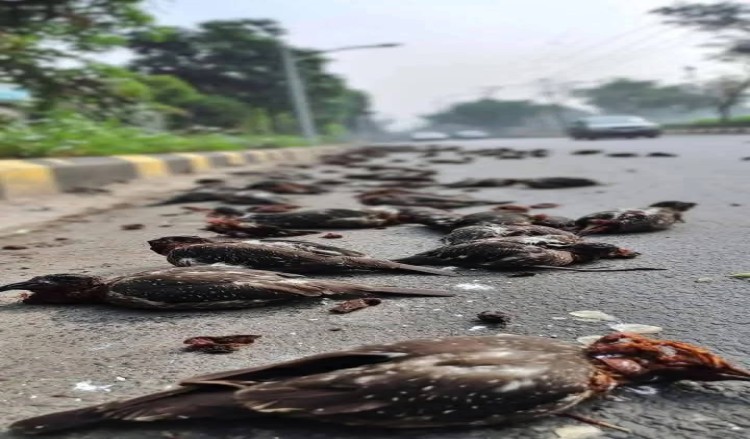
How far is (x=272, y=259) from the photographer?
253cm

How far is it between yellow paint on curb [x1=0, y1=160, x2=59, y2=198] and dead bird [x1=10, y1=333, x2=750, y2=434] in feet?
17.2

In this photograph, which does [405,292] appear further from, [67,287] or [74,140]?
[74,140]

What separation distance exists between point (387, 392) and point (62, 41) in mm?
11307

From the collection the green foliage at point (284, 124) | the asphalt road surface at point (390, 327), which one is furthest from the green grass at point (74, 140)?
the green foliage at point (284, 124)

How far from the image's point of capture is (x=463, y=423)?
135 centimetres

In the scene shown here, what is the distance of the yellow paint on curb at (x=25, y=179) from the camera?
607 cm

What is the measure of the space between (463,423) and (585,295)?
3.84 ft

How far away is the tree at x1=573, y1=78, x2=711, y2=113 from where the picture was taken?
220 ft

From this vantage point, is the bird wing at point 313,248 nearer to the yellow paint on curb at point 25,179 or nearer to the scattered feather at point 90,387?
the scattered feather at point 90,387

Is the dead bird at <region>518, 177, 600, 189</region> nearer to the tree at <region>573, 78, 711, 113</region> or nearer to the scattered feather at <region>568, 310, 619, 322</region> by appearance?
the scattered feather at <region>568, 310, 619, 322</region>

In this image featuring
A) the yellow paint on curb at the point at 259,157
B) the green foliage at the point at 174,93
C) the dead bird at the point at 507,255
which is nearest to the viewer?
the dead bird at the point at 507,255

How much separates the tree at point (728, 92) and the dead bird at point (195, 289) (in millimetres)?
42758

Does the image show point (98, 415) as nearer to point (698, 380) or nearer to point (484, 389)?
point (484, 389)

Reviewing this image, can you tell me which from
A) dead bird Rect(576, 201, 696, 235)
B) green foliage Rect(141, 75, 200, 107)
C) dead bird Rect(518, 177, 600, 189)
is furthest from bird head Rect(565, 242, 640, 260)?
green foliage Rect(141, 75, 200, 107)
